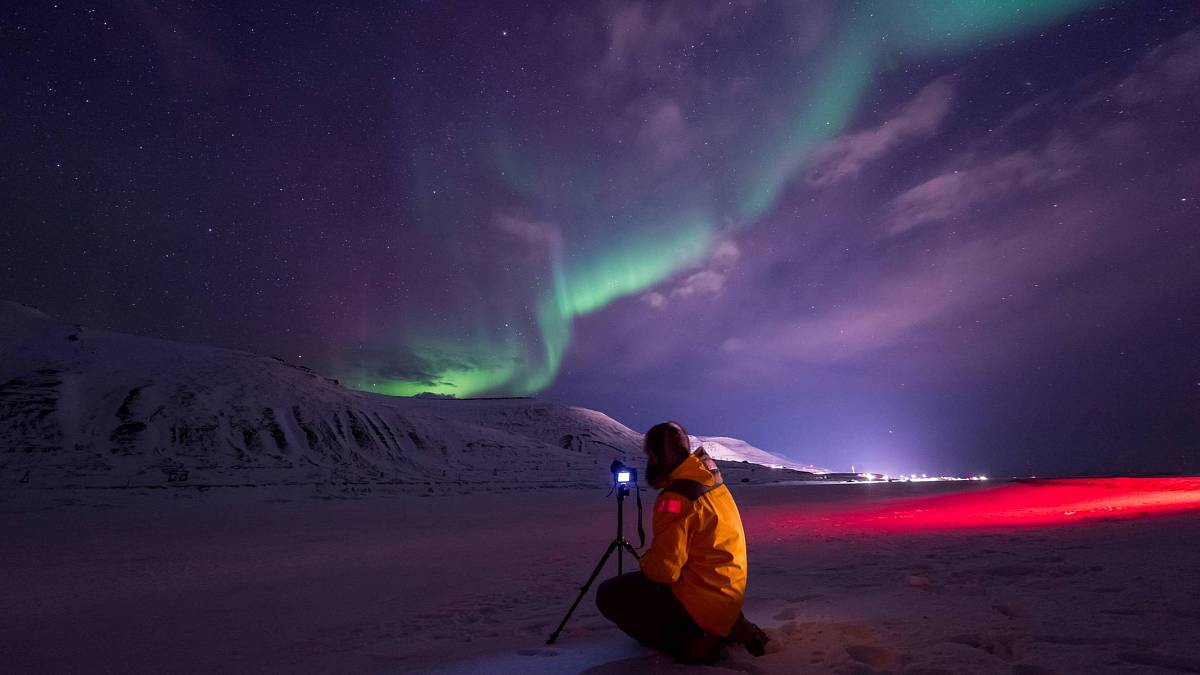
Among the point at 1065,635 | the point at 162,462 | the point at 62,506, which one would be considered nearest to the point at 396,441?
the point at 162,462

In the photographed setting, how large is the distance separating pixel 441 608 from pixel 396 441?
6467 cm

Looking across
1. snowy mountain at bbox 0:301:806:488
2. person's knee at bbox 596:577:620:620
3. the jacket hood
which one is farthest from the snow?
snowy mountain at bbox 0:301:806:488

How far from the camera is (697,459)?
14.5 feet

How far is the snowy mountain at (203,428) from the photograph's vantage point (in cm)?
4497

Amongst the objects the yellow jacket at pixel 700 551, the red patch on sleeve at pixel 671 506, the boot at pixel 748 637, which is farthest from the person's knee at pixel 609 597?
the red patch on sleeve at pixel 671 506

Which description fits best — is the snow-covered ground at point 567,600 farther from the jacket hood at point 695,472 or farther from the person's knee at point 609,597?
the jacket hood at point 695,472

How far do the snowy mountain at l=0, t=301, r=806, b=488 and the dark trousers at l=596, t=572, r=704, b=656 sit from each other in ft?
155

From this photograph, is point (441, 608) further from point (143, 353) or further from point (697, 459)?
point (143, 353)

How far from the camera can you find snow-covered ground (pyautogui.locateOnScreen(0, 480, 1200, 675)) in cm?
469

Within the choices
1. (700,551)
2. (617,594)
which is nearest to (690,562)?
(700,551)

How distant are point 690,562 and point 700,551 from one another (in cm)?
15

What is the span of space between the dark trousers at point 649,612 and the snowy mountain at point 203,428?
4714 centimetres

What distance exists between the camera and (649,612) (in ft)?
15.3

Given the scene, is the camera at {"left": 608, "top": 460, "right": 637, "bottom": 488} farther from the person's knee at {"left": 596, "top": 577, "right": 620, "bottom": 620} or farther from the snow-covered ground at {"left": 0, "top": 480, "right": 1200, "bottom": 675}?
the snow-covered ground at {"left": 0, "top": 480, "right": 1200, "bottom": 675}
